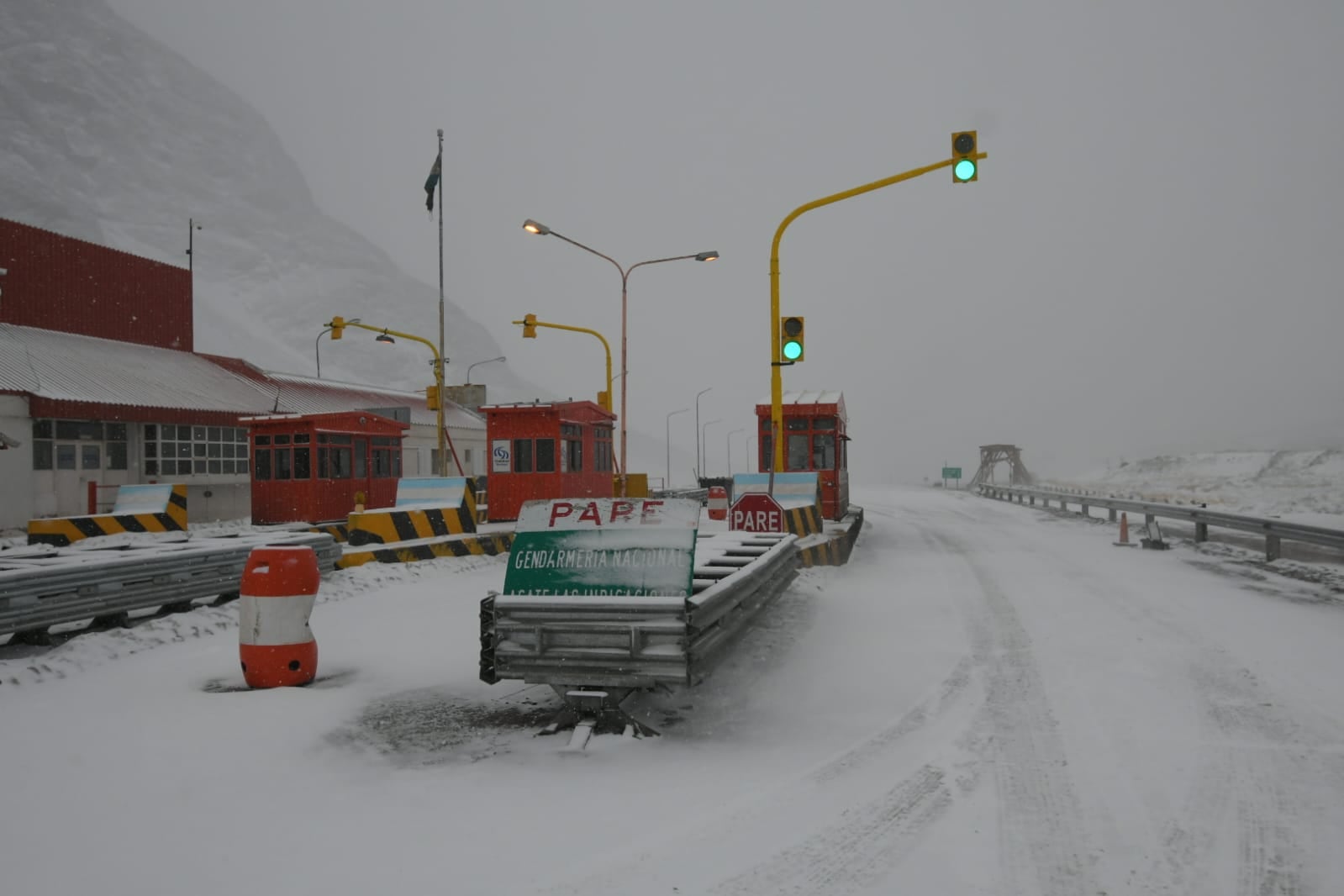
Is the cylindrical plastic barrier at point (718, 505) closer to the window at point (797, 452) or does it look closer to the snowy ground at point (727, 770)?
the snowy ground at point (727, 770)

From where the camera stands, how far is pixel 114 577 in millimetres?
8430

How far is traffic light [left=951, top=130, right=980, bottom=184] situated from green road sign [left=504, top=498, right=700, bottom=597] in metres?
8.31

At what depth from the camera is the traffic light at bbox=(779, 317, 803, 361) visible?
12.8 m

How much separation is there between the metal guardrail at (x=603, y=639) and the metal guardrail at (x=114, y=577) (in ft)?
16.0

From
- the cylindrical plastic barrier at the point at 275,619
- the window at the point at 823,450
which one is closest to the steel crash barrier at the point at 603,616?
the cylindrical plastic barrier at the point at 275,619

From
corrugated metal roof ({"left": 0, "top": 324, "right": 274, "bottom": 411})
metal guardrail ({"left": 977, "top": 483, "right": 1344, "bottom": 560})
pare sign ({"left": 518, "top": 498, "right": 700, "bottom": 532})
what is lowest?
metal guardrail ({"left": 977, "top": 483, "right": 1344, "bottom": 560})

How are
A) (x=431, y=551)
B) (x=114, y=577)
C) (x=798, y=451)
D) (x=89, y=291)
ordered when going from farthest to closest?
(x=89, y=291)
(x=798, y=451)
(x=431, y=551)
(x=114, y=577)

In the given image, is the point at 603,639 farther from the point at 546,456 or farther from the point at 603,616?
the point at 546,456

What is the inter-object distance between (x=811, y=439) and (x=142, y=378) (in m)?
23.6

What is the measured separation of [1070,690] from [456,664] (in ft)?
16.6

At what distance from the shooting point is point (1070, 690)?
632 cm

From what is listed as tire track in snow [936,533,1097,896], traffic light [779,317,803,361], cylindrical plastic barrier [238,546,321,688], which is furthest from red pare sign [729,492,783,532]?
cylindrical plastic barrier [238,546,321,688]

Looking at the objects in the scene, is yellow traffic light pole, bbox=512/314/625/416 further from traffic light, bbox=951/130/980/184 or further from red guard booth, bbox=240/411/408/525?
traffic light, bbox=951/130/980/184

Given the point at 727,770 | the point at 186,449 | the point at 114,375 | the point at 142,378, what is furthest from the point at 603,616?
the point at 142,378
